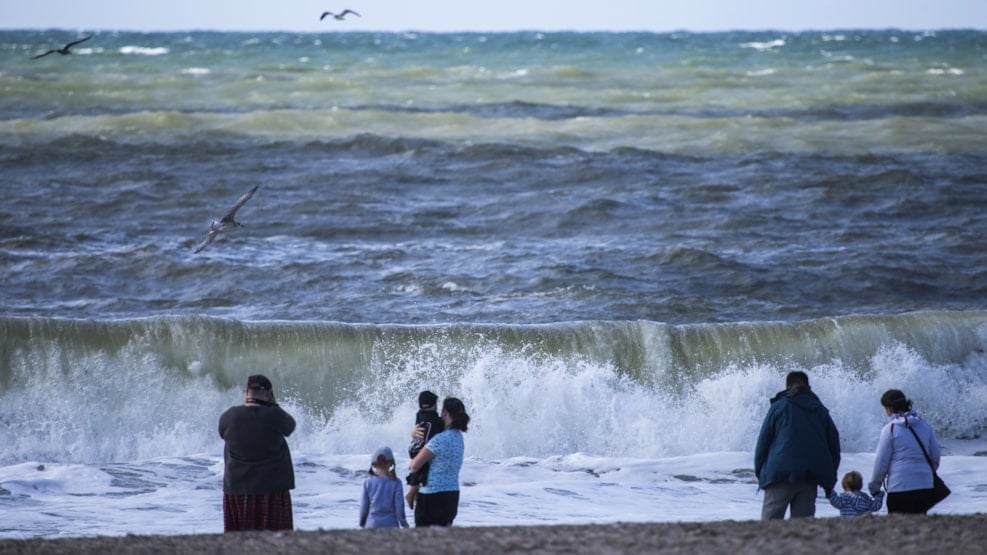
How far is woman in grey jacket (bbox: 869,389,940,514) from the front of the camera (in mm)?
7758

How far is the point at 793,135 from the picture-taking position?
1330 inches

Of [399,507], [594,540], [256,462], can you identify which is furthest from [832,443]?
[256,462]

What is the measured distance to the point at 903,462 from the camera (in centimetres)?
777

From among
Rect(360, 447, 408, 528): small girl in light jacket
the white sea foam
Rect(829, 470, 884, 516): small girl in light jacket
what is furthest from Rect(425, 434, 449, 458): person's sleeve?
the white sea foam

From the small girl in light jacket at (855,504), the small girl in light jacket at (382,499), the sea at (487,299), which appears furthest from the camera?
the sea at (487,299)

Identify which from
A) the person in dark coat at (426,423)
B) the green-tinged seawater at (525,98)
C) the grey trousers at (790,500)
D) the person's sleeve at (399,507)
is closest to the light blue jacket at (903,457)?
the grey trousers at (790,500)

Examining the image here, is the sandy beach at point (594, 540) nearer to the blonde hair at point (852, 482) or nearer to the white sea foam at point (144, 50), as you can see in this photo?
the blonde hair at point (852, 482)

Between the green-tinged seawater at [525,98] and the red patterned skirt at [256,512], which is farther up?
the green-tinged seawater at [525,98]

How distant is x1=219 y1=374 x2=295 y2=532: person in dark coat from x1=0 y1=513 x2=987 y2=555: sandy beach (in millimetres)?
395

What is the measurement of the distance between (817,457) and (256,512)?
3.07 m

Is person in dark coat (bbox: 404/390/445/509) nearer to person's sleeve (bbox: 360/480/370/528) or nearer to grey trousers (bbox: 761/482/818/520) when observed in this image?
person's sleeve (bbox: 360/480/370/528)

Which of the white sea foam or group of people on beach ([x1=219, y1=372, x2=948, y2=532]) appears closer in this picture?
group of people on beach ([x1=219, y1=372, x2=948, y2=532])

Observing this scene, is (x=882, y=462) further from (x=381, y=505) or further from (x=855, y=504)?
(x=381, y=505)

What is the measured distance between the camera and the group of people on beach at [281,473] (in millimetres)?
7336
